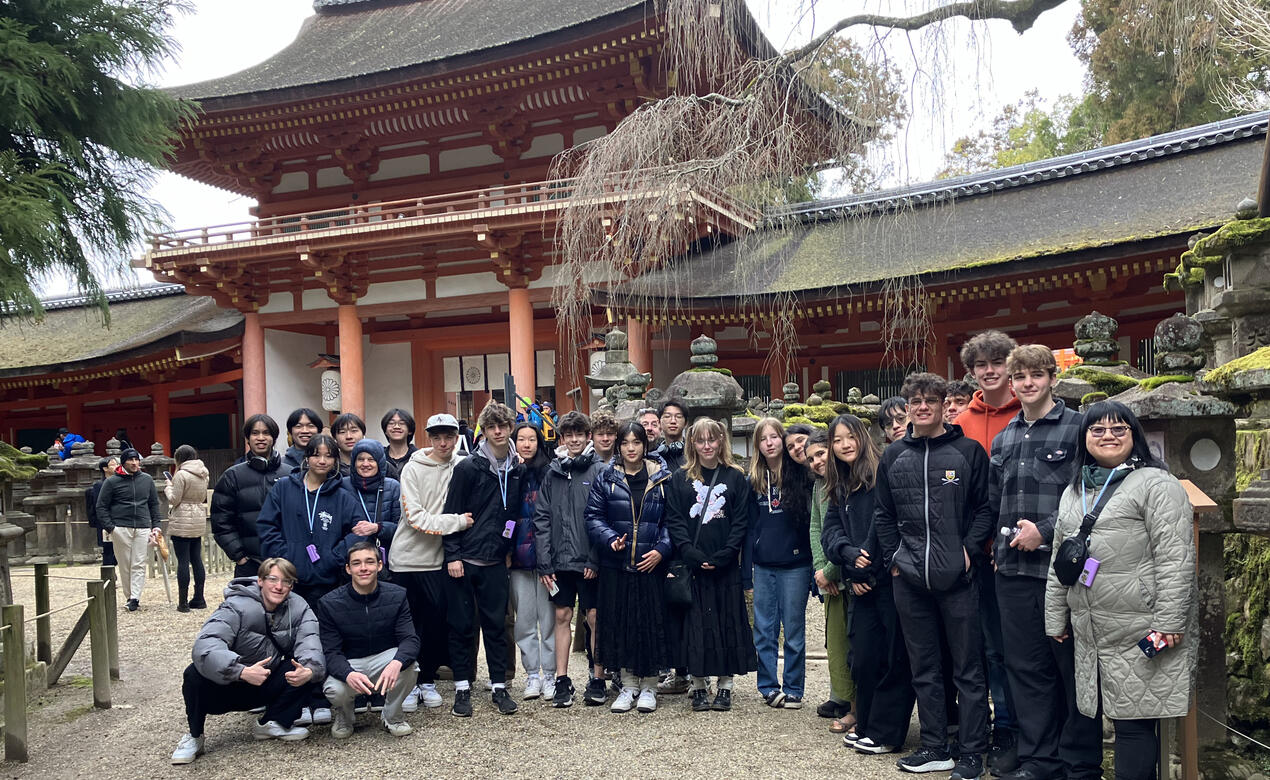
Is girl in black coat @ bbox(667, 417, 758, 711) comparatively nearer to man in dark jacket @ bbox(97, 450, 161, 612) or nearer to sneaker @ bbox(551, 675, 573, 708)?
sneaker @ bbox(551, 675, 573, 708)

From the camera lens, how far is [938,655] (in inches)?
A: 163

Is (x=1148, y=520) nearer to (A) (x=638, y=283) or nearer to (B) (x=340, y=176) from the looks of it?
(A) (x=638, y=283)

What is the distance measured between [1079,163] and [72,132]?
11.6m

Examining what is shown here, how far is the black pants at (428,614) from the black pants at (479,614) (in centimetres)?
7

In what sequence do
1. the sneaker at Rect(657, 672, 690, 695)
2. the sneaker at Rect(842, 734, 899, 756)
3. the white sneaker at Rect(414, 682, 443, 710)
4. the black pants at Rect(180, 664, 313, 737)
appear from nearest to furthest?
the sneaker at Rect(842, 734, 899, 756) < the black pants at Rect(180, 664, 313, 737) < the white sneaker at Rect(414, 682, 443, 710) < the sneaker at Rect(657, 672, 690, 695)

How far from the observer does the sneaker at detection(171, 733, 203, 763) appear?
4.58m

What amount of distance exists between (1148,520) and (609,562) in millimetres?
2761

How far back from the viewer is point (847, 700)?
4777 mm

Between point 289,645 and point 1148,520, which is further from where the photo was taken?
point 289,645

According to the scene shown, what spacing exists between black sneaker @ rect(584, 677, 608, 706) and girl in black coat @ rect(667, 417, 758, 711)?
0.51 meters

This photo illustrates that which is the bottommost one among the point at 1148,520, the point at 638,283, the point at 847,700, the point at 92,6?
the point at 847,700

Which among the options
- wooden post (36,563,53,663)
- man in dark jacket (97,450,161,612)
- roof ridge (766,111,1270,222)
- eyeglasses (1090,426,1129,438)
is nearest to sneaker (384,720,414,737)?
wooden post (36,563,53,663)

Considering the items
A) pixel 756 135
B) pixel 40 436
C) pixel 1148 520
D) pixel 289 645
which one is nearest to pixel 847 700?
pixel 1148 520

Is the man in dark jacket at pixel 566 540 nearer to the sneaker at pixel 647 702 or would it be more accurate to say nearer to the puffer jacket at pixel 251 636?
the sneaker at pixel 647 702
